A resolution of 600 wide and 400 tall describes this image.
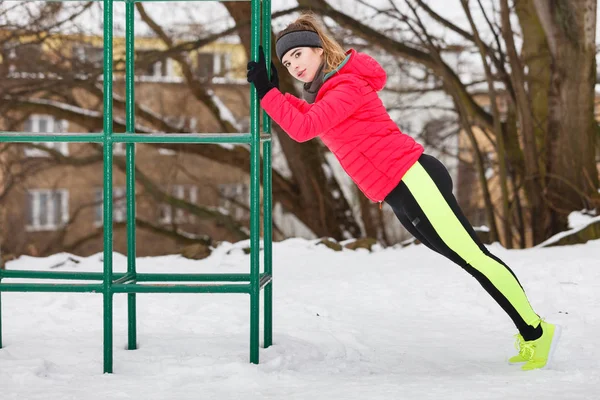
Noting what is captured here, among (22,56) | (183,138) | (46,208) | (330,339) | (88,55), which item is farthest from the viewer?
(46,208)

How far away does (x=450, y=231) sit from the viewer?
327 cm

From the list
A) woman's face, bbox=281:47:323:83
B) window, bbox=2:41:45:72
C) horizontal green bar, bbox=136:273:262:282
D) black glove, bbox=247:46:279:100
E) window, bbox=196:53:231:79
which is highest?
window, bbox=196:53:231:79

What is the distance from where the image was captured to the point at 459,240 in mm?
3268

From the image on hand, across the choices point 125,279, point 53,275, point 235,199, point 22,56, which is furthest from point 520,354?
point 235,199

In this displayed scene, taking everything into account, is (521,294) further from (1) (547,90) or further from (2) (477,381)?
(1) (547,90)

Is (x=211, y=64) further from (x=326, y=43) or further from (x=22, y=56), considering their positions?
(x=326, y=43)

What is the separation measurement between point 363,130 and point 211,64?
10.7m

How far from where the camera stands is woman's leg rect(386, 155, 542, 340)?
3.27m

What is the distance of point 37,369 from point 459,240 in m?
1.68

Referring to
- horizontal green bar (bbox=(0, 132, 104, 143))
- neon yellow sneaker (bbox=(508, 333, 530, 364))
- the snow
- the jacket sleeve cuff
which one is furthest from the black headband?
the snow

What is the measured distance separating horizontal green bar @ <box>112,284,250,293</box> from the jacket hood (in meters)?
0.93

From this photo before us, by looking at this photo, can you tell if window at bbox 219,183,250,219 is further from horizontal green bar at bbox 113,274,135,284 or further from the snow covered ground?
horizontal green bar at bbox 113,274,135,284

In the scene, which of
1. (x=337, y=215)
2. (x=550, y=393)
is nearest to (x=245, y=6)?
(x=337, y=215)

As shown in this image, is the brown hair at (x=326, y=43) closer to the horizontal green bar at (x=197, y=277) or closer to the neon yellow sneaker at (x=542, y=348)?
the horizontal green bar at (x=197, y=277)
